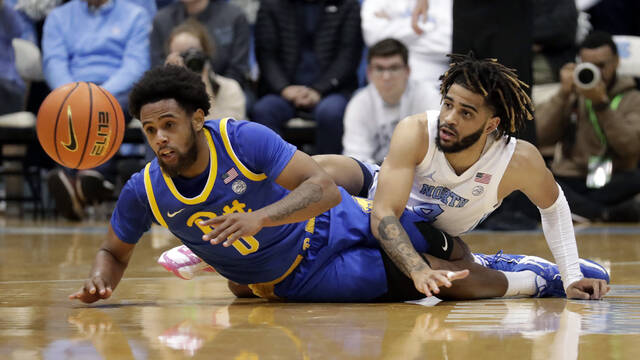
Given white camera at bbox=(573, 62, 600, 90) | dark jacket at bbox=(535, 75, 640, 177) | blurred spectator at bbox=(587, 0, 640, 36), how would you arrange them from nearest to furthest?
white camera at bbox=(573, 62, 600, 90)
dark jacket at bbox=(535, 75, 640, 177)
blurred spectator at bbox=(587, 0, 640, 36)

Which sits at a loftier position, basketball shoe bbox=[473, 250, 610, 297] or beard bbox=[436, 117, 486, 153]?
beard bbox=[436, 117, 486, 153]

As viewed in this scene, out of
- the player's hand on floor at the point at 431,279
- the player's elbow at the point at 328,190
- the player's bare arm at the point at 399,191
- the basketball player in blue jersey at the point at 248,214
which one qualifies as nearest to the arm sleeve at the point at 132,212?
the basketball player in blue jersey at the point at 248,214

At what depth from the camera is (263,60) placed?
320 inches

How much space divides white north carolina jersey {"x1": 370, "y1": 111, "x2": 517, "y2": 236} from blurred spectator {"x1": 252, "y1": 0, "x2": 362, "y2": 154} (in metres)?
4.29

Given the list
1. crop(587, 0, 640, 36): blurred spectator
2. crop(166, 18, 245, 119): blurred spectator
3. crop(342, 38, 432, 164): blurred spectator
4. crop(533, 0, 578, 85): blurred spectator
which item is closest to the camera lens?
crop(533, 0, 578, 85): blurred spectator

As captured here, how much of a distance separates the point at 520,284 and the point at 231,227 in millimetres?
1320

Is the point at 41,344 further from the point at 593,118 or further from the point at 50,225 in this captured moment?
the point at 593,118

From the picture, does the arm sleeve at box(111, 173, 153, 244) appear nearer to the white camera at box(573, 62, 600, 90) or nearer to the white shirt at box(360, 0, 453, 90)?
the white shirt at box(360, 0, 453, 90)

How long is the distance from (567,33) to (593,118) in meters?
0.84

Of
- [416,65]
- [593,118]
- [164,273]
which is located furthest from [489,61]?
[593,118]

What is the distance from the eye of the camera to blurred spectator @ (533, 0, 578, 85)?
817 centimetres

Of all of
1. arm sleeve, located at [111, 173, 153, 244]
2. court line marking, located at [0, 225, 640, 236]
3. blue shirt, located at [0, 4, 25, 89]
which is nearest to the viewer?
arm sleeve, located at [111, 173, 153, 244]

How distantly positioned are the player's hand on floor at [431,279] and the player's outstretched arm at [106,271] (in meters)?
1.09

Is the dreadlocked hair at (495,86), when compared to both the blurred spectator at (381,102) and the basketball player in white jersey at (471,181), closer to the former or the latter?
the basketball player in white jersey at (471,181)
